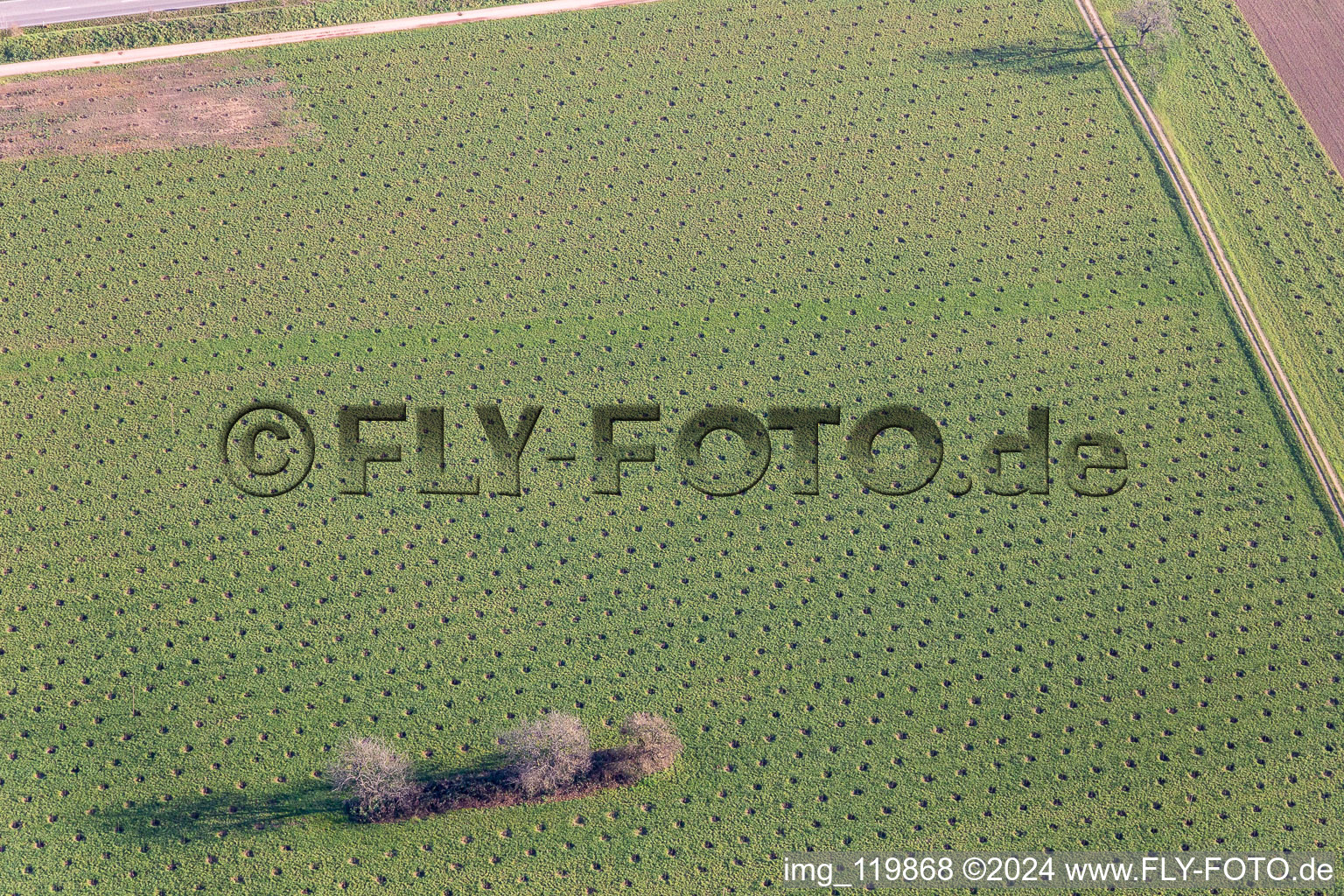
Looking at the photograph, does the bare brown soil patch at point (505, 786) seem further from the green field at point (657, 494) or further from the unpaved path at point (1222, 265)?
the unpaved path at point (1222, 265)

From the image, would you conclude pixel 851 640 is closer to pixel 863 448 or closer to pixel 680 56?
pixel 863 448

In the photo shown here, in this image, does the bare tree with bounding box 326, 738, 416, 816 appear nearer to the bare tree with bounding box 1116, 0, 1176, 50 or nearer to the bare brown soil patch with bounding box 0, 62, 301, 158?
the bare brown soil patch with bounding box 0, 62, 301, 158

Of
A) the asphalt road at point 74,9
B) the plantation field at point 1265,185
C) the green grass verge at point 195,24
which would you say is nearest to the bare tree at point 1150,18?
the plantation field at point 1265,185

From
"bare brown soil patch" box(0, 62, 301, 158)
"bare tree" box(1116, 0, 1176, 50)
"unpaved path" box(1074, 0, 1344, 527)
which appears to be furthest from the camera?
"bare tree" box(1116, 0, 1176, 50)

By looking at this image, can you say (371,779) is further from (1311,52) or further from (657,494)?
(1311,52)

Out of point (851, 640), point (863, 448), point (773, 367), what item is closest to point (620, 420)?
point (773, 367)

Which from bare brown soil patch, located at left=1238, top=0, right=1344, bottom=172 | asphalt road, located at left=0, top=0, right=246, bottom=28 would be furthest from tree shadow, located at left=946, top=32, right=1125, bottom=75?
asphalt road, located at left=0, top=0, right=246, bottom=28
